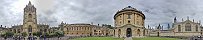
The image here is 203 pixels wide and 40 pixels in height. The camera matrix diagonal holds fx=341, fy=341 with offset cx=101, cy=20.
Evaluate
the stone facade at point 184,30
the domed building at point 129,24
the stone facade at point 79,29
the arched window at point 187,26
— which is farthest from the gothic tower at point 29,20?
the domed building at point 129,24

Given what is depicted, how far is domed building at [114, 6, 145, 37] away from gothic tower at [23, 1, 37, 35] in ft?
179

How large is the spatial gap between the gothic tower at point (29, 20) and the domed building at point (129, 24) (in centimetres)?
5444

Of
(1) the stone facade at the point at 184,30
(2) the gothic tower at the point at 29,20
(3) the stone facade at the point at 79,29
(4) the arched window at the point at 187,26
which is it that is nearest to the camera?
(1) the stone facade at the point at 184,30

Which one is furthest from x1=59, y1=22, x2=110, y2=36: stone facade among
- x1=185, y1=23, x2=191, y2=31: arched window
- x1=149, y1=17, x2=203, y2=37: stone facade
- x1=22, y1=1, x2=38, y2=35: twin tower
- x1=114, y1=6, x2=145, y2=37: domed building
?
x1=114, y1=6, x2=145, y2=37: domed building

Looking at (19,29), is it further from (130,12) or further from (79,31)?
(130,12)

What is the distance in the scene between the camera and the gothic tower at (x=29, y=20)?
125 meters

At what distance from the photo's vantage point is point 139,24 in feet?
263

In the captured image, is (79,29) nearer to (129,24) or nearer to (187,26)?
(187,26)

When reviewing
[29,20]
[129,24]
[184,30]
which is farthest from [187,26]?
[29,20]

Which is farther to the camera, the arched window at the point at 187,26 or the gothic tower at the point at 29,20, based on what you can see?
the gothic tower at the point at 29,20

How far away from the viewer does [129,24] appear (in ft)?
253

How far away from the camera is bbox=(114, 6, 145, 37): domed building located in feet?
253

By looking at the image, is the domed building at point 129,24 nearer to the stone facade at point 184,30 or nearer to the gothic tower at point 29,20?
the stone facade at point 184,30

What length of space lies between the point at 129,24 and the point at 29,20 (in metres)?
58.6
